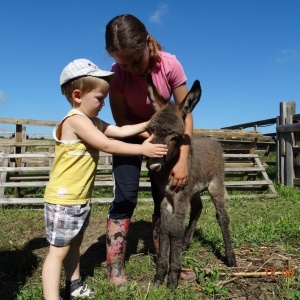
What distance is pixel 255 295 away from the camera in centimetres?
362

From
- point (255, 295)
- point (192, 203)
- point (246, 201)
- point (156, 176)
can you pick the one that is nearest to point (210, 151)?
point (192, 203)

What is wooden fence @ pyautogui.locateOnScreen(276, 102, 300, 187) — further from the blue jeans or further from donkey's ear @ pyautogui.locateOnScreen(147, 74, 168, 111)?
the blue jeans

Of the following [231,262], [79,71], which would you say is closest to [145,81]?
[79,71]

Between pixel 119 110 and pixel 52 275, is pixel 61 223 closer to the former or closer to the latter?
pixel 52 275

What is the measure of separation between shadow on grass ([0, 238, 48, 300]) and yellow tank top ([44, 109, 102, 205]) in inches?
51.2

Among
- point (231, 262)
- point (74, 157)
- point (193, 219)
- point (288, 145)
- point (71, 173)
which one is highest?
point (288, 145)

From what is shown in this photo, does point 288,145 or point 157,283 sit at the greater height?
point 288,145

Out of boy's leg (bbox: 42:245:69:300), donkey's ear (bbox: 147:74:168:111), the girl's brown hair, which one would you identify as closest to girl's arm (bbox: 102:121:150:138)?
donkey's ear (bbox: 147:74:168:111)

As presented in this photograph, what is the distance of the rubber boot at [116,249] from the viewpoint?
4.00 metres

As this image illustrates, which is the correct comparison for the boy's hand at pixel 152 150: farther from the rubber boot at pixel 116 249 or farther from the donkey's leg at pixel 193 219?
the donkey's leg at pixel 193 219

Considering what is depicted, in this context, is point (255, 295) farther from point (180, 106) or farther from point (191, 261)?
point (180, 106)

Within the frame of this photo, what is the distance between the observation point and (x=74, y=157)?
3293 millimetres

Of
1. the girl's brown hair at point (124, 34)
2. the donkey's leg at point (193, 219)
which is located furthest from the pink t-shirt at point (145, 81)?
the donkey's leg at point (193, 219)

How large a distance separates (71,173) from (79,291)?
4.32ft
